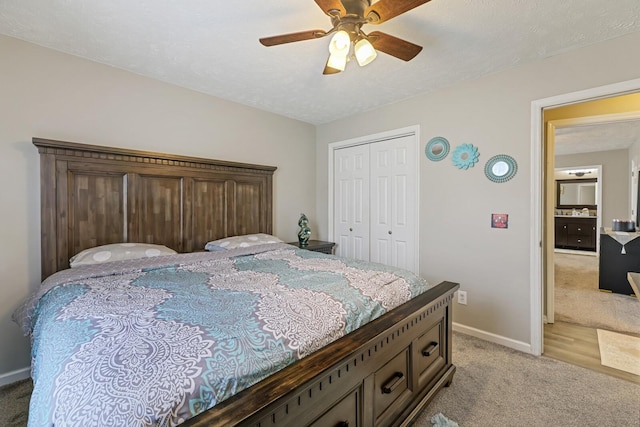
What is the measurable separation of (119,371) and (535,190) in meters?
2.94

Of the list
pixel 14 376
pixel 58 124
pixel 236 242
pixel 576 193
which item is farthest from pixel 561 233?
pixel 14 376

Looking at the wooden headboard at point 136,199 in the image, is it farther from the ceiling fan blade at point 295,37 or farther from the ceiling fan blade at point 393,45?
the ceiling fan blade at point 393,45

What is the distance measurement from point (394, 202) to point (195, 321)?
8.95 ft

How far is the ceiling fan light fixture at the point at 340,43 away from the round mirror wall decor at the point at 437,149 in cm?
170

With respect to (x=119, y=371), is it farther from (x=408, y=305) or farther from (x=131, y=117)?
(x=131, y=117)

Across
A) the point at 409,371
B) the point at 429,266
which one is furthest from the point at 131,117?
the point at 429,266

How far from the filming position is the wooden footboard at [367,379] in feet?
2.81

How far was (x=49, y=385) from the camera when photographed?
33.3 inches

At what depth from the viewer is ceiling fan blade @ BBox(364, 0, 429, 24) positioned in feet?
4.60

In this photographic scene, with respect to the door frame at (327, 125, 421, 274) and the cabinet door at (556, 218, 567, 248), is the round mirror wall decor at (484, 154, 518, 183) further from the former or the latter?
the cabinet door at (556, 218, 567, 248)

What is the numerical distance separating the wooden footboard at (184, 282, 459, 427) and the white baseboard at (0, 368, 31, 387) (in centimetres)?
242

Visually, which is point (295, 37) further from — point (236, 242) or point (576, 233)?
point (576, 233)

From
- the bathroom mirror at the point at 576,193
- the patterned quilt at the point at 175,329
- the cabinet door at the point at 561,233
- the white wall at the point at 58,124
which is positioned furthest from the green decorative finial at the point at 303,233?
the bathroom mirror at the point at 576,193

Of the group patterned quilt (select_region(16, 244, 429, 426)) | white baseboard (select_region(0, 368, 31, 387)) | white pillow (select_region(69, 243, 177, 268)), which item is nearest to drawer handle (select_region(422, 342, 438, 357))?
patterned quilt (select_region(16, 244, 429, 426))
